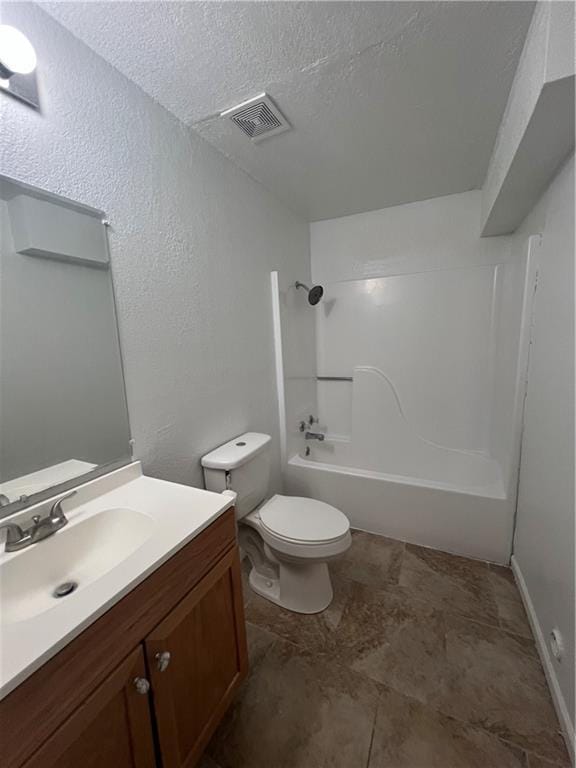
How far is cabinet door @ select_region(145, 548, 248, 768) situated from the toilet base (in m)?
0.45

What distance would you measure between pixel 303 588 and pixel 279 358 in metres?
1.33

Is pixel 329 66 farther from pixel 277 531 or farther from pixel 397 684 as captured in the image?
pixel 397 684

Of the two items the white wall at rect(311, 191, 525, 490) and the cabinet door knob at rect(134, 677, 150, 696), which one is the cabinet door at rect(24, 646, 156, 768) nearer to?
the cabinet door knob at rect(134, 677, 150, 696)

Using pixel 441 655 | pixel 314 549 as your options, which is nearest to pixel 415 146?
pixel 314 549

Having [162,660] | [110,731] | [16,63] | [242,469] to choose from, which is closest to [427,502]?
[242,469]

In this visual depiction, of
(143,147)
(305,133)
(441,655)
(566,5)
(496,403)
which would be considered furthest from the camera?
(496,403)

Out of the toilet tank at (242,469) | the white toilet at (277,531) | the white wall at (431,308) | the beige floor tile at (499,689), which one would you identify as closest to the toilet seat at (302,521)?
the white toilet at (277,531)

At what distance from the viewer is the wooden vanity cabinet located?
0.52 metres

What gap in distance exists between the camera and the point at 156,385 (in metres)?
1.24

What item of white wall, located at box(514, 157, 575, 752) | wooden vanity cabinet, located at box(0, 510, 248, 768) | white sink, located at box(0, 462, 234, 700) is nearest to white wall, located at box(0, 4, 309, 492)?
white sink, located at box(0, 462, 234, 700)

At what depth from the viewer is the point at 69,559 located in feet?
2.81

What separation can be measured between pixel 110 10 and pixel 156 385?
45.6 inches

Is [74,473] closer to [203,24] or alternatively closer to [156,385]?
[156,385]

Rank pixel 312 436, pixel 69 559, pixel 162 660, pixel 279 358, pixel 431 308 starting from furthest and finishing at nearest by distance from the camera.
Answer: pixel 312 436
pixel 431 308
pixel 279 358
pixel 69 559
pixel 162 660
